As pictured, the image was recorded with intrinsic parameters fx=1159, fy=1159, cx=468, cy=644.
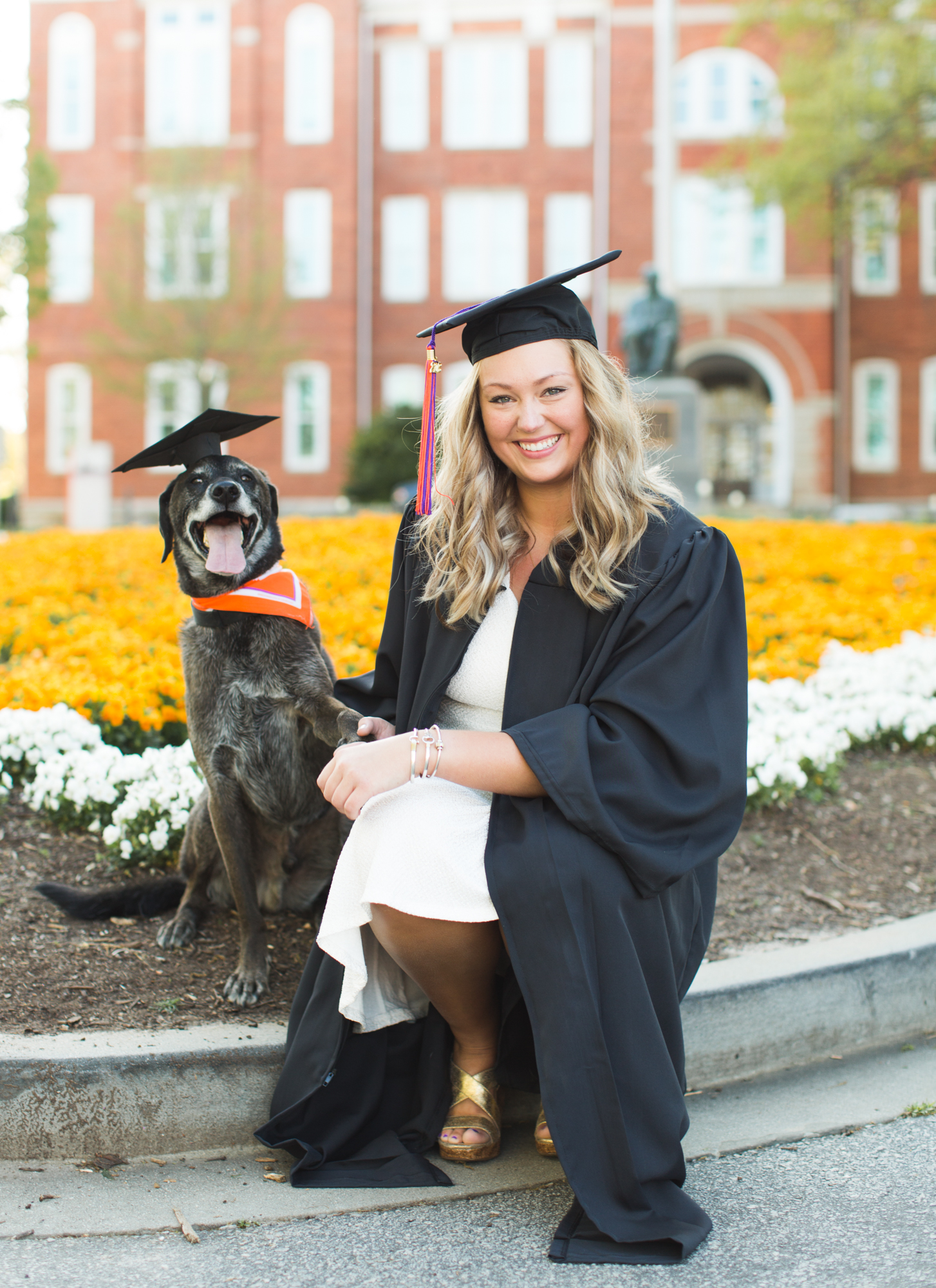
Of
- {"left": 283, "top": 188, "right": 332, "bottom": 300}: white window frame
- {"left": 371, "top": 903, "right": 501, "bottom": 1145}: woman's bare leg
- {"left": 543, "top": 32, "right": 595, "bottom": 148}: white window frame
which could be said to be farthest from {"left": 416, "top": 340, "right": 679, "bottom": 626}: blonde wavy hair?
{"left": 543, "top": 32, "right": 595, "bottom": 148}: white window frame

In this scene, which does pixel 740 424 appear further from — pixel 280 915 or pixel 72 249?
pixel 280 915

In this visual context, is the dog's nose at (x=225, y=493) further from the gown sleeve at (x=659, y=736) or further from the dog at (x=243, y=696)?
the gown sleeve at (x=659, y=736)

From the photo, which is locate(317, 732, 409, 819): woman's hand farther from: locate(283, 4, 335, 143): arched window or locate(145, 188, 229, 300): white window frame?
locate(283, 4, 335, 143): arched window

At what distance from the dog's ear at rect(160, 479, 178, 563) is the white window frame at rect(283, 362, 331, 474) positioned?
24698 millimetres

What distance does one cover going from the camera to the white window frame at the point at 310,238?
2697 cm

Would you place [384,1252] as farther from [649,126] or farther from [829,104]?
[649,126]

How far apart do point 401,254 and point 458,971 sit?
27165 mm

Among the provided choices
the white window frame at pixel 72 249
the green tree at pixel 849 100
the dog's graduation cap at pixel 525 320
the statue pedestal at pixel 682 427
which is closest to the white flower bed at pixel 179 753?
the dog's graduation cap at pixel 525 320

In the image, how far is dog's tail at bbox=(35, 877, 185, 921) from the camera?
3.14 metres

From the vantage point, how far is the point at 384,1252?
7.00 feet

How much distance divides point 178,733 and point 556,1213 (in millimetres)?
2514

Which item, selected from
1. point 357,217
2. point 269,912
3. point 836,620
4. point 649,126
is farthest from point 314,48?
point 269,912

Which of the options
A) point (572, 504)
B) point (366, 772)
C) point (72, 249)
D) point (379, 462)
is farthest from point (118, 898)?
point (72, 249)

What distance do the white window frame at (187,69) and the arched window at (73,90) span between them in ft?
4.68
